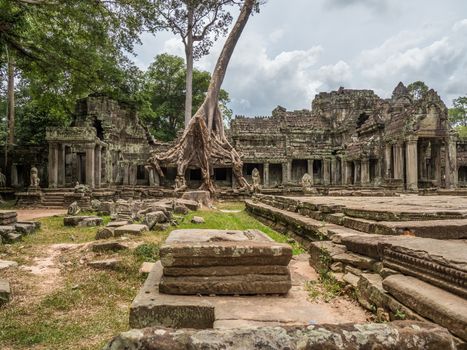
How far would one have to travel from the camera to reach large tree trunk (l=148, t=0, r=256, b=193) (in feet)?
63.7

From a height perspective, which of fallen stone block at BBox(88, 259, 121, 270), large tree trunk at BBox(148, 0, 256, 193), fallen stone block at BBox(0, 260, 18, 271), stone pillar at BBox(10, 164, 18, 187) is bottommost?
fallen stone block at BBox(0, 260, 18, 271)

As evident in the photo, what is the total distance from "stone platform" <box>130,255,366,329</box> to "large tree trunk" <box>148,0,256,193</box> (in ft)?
51.3

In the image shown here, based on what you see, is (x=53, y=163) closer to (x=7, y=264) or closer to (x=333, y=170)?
(x=7, y=264)

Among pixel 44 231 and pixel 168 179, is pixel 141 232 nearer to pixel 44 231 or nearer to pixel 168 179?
pixel 44 231

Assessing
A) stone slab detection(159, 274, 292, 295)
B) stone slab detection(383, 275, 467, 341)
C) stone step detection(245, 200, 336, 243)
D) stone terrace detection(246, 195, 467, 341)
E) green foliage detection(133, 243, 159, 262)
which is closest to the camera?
stone slab detection(383, 275, 467, 341)

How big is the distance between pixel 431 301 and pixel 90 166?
23314mm

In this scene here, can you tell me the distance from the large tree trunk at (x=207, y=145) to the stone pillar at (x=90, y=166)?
4.92 meters

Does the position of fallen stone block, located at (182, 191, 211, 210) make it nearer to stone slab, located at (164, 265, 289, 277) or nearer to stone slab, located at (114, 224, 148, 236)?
stone slab, located at (114, 224, 148, 236)

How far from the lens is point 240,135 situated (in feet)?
107

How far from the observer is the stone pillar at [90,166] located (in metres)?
22.9

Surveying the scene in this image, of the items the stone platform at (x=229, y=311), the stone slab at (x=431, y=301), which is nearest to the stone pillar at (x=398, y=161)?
the stone platform at (x=229, y=311)

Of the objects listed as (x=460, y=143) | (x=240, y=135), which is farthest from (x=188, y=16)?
(x=460, y=143)

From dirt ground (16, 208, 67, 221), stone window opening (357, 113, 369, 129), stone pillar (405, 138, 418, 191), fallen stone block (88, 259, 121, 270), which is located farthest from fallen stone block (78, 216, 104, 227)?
stone window opening (357, 113, 369, 129)

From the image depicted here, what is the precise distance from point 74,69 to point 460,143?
31.6 metres
